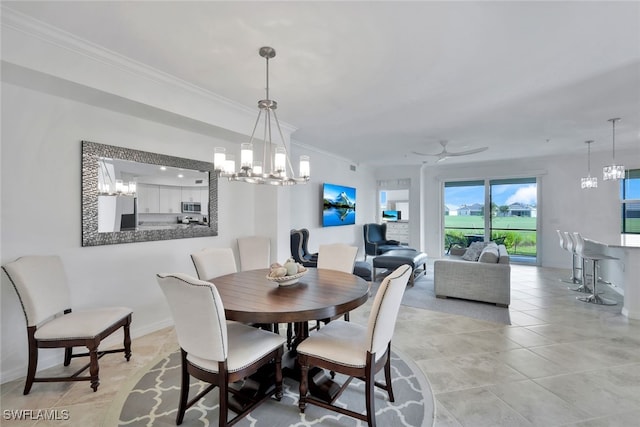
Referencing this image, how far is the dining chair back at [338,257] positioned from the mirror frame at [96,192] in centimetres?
163

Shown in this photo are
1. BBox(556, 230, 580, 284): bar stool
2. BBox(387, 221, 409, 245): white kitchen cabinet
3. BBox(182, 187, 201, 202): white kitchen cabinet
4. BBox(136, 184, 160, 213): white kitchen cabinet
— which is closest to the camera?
BBox(136, 184, 160, 213): white kitchen cabinet

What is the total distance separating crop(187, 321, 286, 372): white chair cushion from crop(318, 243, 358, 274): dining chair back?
1.31 m

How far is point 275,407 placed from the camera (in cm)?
204

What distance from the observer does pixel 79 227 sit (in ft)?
8.71

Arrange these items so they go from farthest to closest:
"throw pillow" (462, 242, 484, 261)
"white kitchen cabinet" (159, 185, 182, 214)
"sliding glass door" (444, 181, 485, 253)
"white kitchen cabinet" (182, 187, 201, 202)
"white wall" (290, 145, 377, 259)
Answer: "sliding glass door" (444, 181, 485, 253) < "white wall" (290, 145, 377, 259) < "throw pillow" (462, 242, 484, 261) < "white kitchen cabinet" (182, 187, 201, 202) < "white kitchen cabinet" (159, 185, 182, 214)

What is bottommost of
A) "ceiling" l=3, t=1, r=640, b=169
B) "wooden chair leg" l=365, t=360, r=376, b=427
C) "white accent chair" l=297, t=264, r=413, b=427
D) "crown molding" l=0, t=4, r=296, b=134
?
"wooden chair leg" l=365, t=360, r=376, b=427

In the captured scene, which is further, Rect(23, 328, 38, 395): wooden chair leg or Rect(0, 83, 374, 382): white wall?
Rect(0, 83, 374, 382): white wall

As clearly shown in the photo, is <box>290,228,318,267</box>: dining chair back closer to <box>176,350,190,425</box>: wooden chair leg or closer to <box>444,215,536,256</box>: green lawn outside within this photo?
<box>176,350,190,425</box>: wooden chair leg

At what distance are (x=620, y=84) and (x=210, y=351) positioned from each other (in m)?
4.39

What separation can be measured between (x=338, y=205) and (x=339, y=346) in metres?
4.85

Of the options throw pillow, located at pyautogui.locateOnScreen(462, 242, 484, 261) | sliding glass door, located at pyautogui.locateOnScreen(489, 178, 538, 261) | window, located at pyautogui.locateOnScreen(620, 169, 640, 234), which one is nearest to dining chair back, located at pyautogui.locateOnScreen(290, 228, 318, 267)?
throw pillow, located at pyautogui.locateOnScreen(462, 242, 484, 261)

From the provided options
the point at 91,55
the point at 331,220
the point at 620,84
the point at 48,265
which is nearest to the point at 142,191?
the point at 48,265

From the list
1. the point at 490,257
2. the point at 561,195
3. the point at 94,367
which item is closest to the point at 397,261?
the point at 490,257

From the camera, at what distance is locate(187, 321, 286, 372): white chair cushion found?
173 cm
